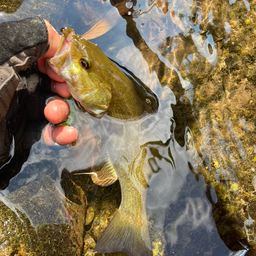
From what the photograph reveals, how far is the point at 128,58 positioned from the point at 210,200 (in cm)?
215

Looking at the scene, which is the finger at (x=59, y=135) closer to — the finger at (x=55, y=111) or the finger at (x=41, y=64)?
the finger at (x=55, y=111)

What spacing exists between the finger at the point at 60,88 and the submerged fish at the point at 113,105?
9.6 inches

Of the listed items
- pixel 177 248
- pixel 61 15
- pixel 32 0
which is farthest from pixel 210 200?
pixel 32 0

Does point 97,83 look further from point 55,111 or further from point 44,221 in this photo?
point 44,221

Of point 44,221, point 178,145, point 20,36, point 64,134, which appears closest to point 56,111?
point 64,134

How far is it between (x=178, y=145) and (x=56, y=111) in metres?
1.54

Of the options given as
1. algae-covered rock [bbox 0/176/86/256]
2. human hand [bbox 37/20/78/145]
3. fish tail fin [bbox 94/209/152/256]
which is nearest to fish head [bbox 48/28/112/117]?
human hand [bbox 37/20/78/145]

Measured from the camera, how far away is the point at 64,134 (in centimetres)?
219

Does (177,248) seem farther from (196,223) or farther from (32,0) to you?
(32,0)

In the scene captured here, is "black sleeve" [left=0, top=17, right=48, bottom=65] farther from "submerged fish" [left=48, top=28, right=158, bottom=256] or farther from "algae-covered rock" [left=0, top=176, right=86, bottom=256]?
"algae-covered rock" [left=0, top=176, right=86, bottom=256]

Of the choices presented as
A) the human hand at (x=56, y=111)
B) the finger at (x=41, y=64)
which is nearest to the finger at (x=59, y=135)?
the human hand at (x=56, y=111)

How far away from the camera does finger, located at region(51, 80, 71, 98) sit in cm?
222

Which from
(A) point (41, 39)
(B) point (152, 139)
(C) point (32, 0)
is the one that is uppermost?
(C) point (32, 0)

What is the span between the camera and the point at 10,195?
1994 mm
